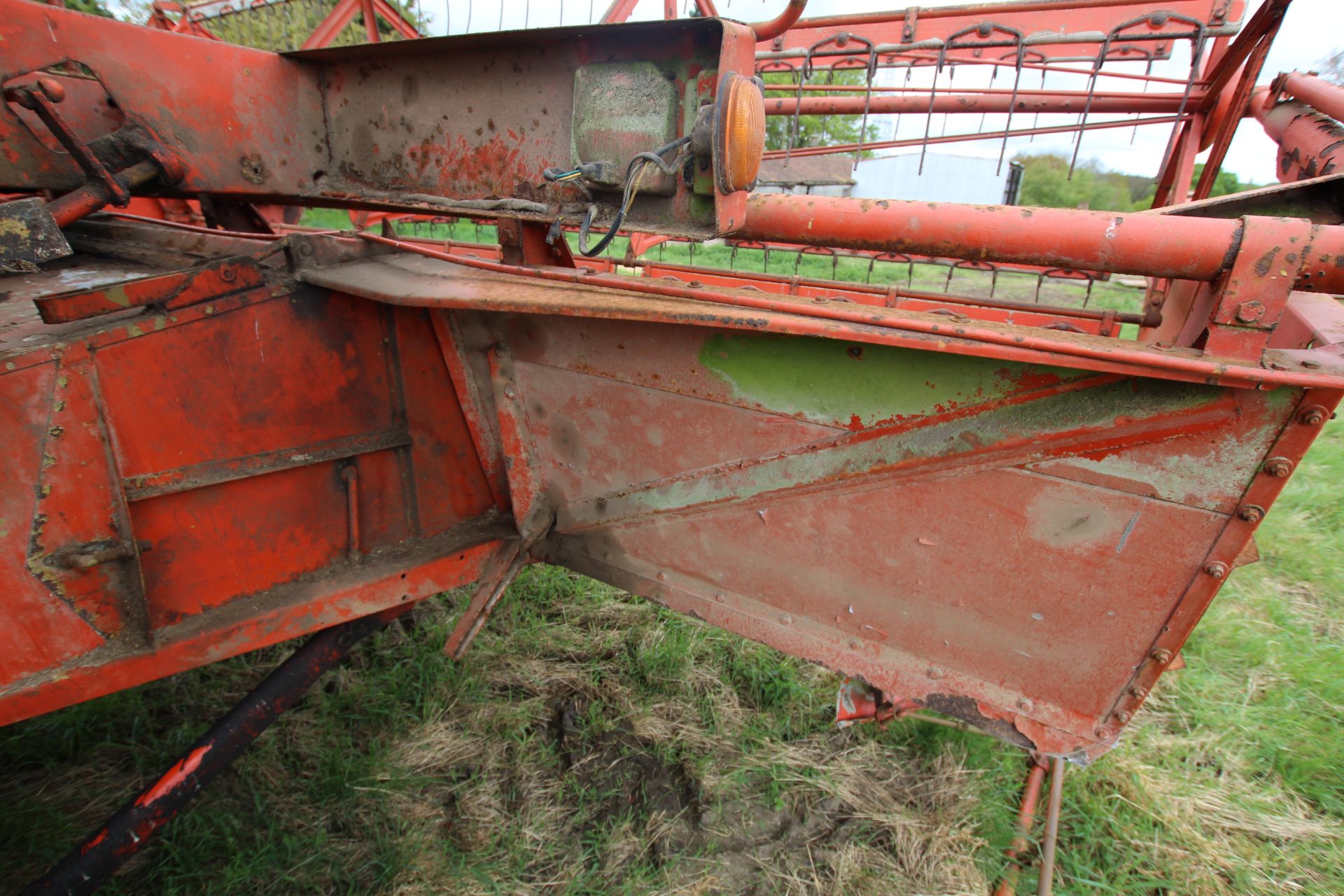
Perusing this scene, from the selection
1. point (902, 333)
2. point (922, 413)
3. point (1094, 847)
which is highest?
point (902, 333)

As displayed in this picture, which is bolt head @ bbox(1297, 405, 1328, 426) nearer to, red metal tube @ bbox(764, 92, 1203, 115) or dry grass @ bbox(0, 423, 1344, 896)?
dry grass @ bbox(0, 423, 1344, 896)

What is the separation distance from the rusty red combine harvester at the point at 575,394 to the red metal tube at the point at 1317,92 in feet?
0.07

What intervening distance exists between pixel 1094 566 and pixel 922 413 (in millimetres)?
457

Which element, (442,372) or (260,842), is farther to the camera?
(260,842)

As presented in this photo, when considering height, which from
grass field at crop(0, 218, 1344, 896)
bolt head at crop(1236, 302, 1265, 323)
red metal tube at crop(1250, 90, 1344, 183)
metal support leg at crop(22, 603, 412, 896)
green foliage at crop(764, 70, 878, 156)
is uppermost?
green foliage at crop(764, 70, 878, 156)

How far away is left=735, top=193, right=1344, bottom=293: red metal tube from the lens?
1.16 meters

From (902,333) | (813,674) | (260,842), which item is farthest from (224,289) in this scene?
(813,674)

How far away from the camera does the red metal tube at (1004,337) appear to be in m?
1.05

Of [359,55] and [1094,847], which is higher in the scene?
[359,55]

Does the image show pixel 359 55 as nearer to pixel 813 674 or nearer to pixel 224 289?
pixel 224 289

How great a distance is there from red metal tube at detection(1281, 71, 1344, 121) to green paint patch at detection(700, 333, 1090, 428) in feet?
5.23

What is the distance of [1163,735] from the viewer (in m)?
2.75

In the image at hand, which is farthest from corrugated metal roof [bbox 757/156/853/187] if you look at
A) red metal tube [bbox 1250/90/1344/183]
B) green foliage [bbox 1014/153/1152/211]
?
red metal tube [bbox 1250/90/1344/183]

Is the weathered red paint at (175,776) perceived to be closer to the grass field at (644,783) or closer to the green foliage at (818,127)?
the grass field at (644,783)
